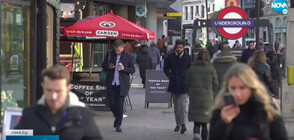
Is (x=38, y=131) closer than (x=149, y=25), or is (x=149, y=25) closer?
(x=38, y=131)

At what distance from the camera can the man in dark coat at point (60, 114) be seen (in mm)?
4934

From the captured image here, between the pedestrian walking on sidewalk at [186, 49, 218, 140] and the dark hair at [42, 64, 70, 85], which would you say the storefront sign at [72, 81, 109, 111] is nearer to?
the pedestrian walking on sidewalk at [186, 49, 218, 140]

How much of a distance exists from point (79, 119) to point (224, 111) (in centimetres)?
94

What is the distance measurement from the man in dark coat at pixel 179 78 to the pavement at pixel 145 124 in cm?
42

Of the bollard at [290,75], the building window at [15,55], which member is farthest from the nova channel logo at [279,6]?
the building window at [15,55]

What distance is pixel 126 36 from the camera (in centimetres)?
1614

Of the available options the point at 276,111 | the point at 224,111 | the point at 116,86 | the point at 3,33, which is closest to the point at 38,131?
the point at 224,111

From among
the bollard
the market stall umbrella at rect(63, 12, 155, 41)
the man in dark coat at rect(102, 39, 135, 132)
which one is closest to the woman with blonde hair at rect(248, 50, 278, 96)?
the bollard

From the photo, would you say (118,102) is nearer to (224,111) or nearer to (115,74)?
(115,74)

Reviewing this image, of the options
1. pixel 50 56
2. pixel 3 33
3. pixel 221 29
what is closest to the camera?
pixel 3 33

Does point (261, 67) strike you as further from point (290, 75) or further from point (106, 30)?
point (106, 30)

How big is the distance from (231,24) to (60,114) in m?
11.4

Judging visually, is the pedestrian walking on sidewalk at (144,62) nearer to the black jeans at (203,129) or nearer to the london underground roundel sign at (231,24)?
the london underground roundel sign at (231,24)

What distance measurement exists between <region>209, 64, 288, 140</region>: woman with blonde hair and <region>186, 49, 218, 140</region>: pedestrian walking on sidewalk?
681 cm
